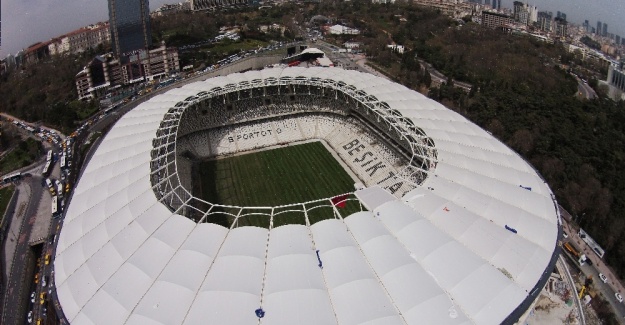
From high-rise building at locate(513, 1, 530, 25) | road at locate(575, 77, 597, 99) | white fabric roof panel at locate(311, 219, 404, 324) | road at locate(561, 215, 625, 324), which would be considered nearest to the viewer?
white fabric roof panel at locate(311, 219, 404, 324)

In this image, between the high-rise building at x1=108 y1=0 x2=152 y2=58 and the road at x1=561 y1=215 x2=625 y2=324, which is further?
the high-rise building at x1=108 y1=0 x2=152 y2=58

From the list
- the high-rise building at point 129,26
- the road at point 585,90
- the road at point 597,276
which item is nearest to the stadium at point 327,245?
the road at point 597,276

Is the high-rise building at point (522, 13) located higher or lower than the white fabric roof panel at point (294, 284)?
higher

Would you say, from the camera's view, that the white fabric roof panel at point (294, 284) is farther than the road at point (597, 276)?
No

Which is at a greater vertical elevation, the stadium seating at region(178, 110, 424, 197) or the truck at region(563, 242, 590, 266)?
the stadium seating at region(178, 110, 424, 197)

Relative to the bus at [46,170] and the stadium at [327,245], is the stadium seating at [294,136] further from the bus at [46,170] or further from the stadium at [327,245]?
the bus at [46,170]

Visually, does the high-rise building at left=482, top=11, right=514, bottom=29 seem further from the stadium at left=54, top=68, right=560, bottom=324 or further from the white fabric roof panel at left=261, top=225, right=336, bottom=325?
the white fabric roof panel at left=261, top=225, right=336, bottom=325

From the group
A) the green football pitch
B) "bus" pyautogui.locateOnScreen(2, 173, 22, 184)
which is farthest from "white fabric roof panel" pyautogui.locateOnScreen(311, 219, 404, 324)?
"bus" pyautogui.locateOnScreen(2, 173, 22, 184)

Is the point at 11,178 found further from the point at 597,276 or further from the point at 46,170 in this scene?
the point at 597,276
